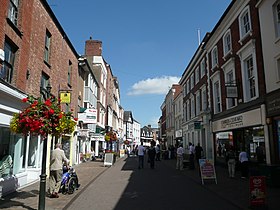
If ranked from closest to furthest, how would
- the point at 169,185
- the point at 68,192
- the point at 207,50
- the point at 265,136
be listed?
the point at 68,192
the point at 169,185
the point at 265,136
the point at 207,50

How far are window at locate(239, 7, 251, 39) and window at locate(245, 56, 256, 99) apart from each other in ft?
5.17

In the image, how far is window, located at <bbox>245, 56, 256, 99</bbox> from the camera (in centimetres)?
1488

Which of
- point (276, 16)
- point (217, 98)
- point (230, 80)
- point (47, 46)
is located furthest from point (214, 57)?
point (47, 46)

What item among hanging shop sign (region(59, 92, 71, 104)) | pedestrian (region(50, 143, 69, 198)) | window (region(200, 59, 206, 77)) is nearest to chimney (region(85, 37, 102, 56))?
window (region(200, 59, 206, 77))

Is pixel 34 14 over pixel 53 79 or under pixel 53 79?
over

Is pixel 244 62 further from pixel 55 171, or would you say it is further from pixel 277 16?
pixel 55 171

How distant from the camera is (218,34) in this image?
20.2 metres

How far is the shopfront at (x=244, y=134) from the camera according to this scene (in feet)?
44.2

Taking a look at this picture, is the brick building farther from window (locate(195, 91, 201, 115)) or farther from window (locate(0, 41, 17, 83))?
window (locate(195, 91, 201, 115))

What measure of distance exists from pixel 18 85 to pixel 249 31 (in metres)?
A: 12.1

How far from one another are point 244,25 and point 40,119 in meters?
13.4

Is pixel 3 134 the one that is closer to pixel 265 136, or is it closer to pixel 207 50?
pixel 265 136

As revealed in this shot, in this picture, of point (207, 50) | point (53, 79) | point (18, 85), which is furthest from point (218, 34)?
point (18, 85)

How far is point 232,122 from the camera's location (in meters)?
17.2
